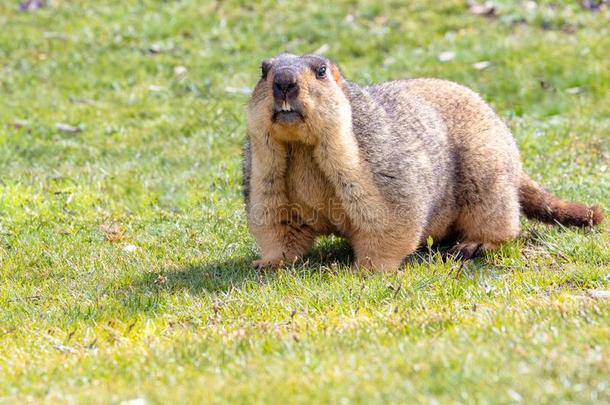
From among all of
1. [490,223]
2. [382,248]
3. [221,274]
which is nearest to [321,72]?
[382,248]

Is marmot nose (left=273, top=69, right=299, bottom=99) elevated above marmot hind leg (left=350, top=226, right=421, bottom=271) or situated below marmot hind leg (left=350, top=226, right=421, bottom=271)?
above

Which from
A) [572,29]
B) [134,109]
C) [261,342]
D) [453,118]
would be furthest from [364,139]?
[572,29]

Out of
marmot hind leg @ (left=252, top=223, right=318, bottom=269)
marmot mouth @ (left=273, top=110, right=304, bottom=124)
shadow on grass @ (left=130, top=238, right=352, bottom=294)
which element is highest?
marmot mouth @ (left=273, top=110, right=304, bottom=124)

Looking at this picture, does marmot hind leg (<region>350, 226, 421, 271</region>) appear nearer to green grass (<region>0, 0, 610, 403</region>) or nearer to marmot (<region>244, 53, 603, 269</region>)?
marmot (<region>244, 53, 603, 269</region>)

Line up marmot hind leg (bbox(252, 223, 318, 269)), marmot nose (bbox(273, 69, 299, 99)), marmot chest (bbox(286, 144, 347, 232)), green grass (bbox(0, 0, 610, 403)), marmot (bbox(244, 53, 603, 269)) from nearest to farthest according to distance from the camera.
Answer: green grass (bbox(0, 0, 610, 403))
marmot nose (bbox(273, 69, 299, 99))
marmot (bbox(244, 53, 603, 269))
marmot chest (bbox(286, 144, 347, 232))
marmot hind leg (bbox(252, 223, 318, 269))

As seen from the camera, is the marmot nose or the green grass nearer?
the green grass

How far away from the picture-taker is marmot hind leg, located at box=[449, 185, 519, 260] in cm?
Result: 793

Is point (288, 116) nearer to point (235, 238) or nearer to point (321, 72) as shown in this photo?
point (321, 72)

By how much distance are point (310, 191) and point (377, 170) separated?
1.69 ft

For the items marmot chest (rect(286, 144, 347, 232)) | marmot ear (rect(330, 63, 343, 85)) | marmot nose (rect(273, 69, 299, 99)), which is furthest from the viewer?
marmot ear (rect(330, 63, 343, 85))

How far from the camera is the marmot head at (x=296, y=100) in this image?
644 cm

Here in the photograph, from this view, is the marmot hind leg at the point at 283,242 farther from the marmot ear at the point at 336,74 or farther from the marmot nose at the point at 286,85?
the marmot nose at the point at 286,85

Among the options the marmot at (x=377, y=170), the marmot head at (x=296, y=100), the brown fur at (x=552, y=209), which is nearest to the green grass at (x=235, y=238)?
the brown fur at (x=552, y=209)

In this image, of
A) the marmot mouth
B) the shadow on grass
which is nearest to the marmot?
the marmot mouth
